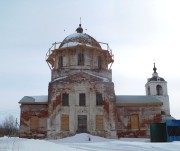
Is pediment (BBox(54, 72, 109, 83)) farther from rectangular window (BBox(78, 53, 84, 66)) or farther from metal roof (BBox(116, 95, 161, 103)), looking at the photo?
metal roof (BBox(116, 95, 161, 103))

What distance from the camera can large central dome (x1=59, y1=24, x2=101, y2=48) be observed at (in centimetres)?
3092

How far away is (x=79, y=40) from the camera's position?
3128 cm

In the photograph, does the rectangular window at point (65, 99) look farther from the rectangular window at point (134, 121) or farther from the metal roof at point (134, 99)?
the rectangular window at point (134, 121)

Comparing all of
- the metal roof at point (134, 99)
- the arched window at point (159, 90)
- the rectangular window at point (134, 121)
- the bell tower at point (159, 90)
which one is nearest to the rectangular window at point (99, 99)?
the metal roof at point (134, 99)

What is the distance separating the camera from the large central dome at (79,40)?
30.9 m

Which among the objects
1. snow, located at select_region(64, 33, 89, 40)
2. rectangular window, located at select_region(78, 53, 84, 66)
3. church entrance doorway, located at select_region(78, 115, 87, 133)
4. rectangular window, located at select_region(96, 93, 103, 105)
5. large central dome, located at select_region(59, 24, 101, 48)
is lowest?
church entrance doorway, located at select_region(78, 115, 87, 133)

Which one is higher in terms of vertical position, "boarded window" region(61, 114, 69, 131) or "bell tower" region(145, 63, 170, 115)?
"bell tower" region(145, 63, 170, 115)

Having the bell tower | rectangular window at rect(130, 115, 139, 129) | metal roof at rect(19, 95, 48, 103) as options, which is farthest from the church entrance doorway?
the bell tower

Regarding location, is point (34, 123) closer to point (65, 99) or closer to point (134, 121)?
point (65, 99)

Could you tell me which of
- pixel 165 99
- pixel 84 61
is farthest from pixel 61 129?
pixel 165 99

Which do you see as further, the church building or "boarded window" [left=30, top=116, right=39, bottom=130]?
"boarded window" [left=30, top=116, right=39, bottom=130]

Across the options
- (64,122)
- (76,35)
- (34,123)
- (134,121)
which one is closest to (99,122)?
(64,122)

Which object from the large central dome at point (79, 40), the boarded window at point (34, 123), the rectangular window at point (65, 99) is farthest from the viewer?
the large central dome at point (79, 40)

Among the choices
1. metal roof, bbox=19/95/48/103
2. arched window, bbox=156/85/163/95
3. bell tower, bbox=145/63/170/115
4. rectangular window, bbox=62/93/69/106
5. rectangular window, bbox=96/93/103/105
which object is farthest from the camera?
arched window, bbox=156/85/163/95
